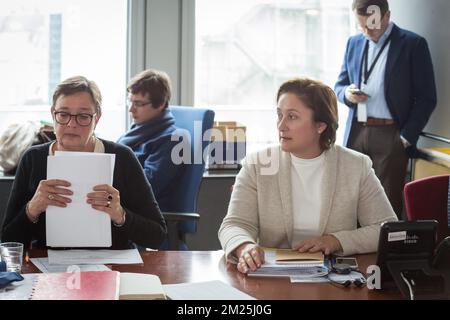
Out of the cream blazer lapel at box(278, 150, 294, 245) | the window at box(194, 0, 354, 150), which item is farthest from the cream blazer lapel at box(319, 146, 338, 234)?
the window at box(194, 0, 354, 150)

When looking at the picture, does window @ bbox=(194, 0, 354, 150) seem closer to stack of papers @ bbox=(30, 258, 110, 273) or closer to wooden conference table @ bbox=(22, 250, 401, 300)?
wooden conference table @ bbox=(22, 250, 401, 300)

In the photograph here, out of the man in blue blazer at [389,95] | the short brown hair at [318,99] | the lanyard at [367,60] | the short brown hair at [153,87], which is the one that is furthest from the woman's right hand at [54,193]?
the lanyard at [367,60]

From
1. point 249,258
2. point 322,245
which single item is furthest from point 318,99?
point 249,258

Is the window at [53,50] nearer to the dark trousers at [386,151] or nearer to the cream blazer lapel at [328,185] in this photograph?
the dark trousers at [386,151]

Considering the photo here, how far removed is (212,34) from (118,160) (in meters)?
2.33

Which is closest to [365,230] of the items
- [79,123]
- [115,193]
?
[115,193]

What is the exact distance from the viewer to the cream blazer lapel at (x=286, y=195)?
2641 mm

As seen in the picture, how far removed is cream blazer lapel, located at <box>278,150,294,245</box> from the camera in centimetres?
264

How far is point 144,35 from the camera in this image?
15.8 ft

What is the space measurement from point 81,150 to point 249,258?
0.78m

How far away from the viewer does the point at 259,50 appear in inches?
198

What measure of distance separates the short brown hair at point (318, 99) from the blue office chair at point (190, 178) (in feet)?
2.89

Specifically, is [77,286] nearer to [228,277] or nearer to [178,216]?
[228,277]

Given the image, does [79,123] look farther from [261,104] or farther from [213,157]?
[261,104]
